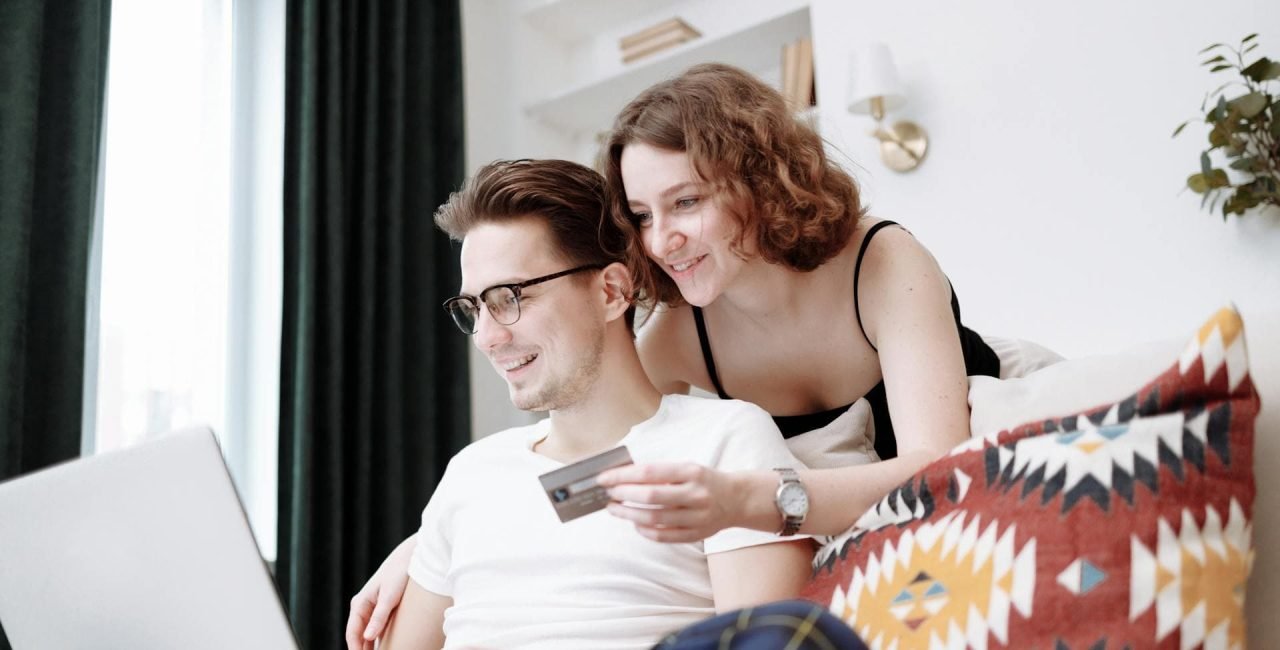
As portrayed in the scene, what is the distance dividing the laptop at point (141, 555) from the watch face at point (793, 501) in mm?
507

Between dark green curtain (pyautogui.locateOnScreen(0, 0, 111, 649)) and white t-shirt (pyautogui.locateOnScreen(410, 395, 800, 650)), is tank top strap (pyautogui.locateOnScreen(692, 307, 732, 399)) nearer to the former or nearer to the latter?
white t-shirt (pyautogui.locateOnScreen(410, 395, 800, 650))

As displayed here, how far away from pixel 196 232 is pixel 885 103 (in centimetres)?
182

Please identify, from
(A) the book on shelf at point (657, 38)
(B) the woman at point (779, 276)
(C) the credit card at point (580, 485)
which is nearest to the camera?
(C) the credit card at point (580, 485)

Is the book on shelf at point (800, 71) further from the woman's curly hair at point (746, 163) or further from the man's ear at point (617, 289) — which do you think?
the man's ear at point (617, 289)

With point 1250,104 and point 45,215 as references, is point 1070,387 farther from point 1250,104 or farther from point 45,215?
point 45,215

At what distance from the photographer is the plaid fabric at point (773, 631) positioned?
2.01 feet

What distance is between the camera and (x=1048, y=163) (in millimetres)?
2400

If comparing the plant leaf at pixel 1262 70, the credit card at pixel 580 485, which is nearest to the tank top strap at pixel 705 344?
the credit card at pixel 580 485

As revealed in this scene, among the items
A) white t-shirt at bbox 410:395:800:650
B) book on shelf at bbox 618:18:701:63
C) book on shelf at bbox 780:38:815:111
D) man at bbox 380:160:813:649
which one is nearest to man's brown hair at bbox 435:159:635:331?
man at bbox 380:160:813:649

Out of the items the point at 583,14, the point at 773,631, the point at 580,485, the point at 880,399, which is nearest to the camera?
the point at 773,631

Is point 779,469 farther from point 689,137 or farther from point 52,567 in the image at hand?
point 52,567

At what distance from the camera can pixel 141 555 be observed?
1047 mm

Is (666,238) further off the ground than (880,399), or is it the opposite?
(666,238)

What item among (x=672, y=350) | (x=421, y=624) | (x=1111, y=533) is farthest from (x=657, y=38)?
(x=1111, y=533)
